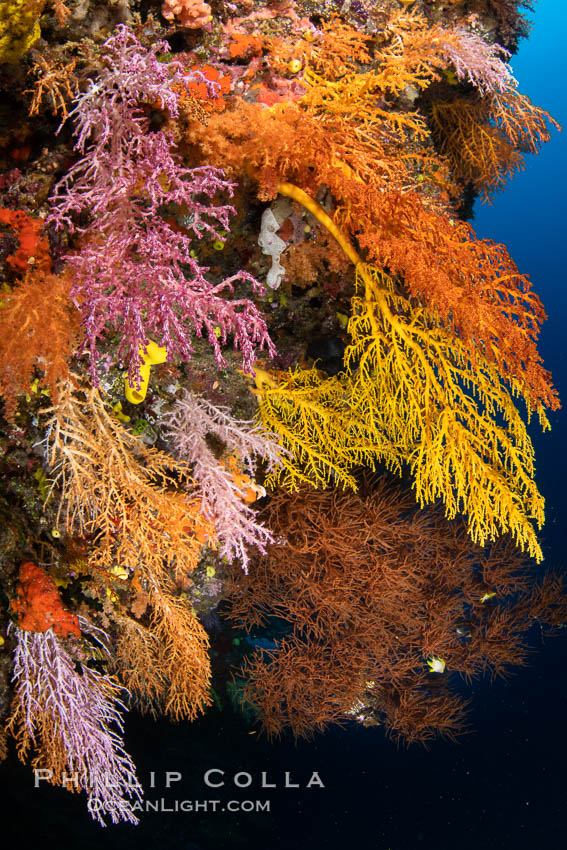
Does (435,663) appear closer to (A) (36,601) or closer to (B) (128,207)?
(A) (36,601)

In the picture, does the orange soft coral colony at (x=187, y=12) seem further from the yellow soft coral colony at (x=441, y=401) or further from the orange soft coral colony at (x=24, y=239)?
the orange soft coral colony at (x=24, y=239)

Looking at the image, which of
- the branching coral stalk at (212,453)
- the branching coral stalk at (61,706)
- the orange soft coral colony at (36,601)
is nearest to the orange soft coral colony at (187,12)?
the branching coral stalk at (212,453)

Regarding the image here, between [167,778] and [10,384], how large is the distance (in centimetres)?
496

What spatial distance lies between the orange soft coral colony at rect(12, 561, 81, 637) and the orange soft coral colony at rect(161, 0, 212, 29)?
125 inches

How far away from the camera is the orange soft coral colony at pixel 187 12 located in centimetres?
233

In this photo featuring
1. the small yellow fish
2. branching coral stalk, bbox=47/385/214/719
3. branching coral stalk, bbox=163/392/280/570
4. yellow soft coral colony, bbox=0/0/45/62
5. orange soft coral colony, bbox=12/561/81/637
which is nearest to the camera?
yellow soft coral colony, bbox=0/0/45/62

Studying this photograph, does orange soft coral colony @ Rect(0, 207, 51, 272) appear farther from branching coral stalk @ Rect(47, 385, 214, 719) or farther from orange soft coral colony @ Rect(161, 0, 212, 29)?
orange soft coral colony @ Rect(161, 0, 212, 29)

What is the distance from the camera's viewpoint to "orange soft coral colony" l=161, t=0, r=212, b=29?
7.66ft

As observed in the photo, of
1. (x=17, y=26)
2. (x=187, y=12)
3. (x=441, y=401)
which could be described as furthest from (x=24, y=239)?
(x=441, y=401)

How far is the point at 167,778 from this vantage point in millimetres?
5203

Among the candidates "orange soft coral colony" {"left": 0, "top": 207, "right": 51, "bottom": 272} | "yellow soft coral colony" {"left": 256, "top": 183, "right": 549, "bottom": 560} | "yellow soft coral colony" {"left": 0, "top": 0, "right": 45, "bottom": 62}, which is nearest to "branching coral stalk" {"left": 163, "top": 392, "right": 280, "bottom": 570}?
"yellow soft coral colony" {"left": 256, "top": 183, "right": 549, "bottom": 560}

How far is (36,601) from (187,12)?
3.37m

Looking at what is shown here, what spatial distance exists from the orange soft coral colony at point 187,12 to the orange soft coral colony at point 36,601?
3173mm

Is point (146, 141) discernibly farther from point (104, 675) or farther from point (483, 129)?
point (104, 675)
